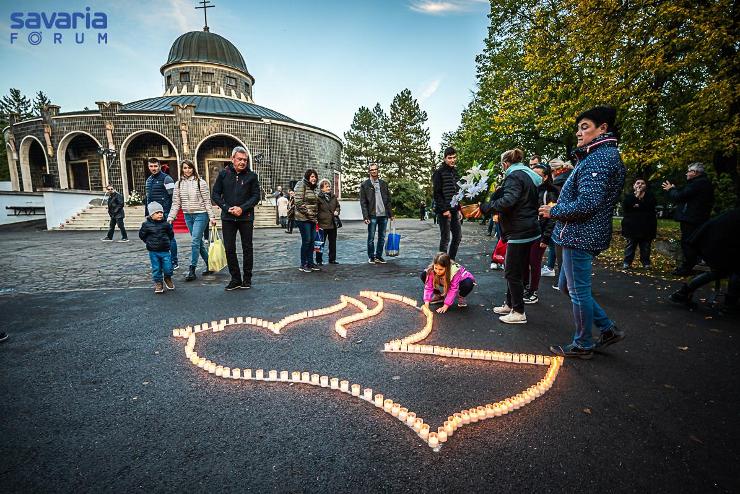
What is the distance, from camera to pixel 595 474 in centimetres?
207

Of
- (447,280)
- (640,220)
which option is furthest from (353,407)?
(640,220)

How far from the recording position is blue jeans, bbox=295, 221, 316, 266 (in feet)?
26.3

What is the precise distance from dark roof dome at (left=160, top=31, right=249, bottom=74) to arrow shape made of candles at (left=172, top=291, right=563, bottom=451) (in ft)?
128

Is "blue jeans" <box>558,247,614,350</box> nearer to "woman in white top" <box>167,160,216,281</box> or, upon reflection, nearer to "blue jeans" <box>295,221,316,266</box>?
"blue jeans" <box>295,221,316,266</box>

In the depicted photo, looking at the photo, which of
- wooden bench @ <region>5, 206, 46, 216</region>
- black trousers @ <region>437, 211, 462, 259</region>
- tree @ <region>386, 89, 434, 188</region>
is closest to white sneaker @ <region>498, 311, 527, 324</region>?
black trousers @ <region>437, 211, 462, 259</region>

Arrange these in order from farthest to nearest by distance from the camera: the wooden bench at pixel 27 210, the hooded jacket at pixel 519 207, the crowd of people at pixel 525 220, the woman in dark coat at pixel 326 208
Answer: the wooden bench at pixel 27 210 < the woman in dark coat at pixel 326 208 < the hooded jacket at pixel 519 207 < the crowd of people at pixel 525 220

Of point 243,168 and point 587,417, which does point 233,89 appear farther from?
point 587,417

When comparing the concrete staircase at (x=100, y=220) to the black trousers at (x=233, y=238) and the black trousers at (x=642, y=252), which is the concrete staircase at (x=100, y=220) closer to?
the black trousers at (x=233, y=238)

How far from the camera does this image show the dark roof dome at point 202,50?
35.5m

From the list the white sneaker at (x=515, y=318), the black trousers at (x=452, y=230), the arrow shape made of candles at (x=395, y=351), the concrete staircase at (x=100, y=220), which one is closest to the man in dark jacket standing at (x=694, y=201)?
the black trousers at (x=452, y=230)

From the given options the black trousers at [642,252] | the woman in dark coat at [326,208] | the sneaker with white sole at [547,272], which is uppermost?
the woman in dark coat at [326,208]

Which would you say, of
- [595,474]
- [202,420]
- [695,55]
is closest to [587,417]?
[595,474]

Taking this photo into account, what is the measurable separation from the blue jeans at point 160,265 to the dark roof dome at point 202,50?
36.6 metres

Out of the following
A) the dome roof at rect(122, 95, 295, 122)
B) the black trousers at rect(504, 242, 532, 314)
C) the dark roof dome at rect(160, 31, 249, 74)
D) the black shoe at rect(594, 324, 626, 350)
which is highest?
the dark roof dome at rect(160, 31, 249, 74)
